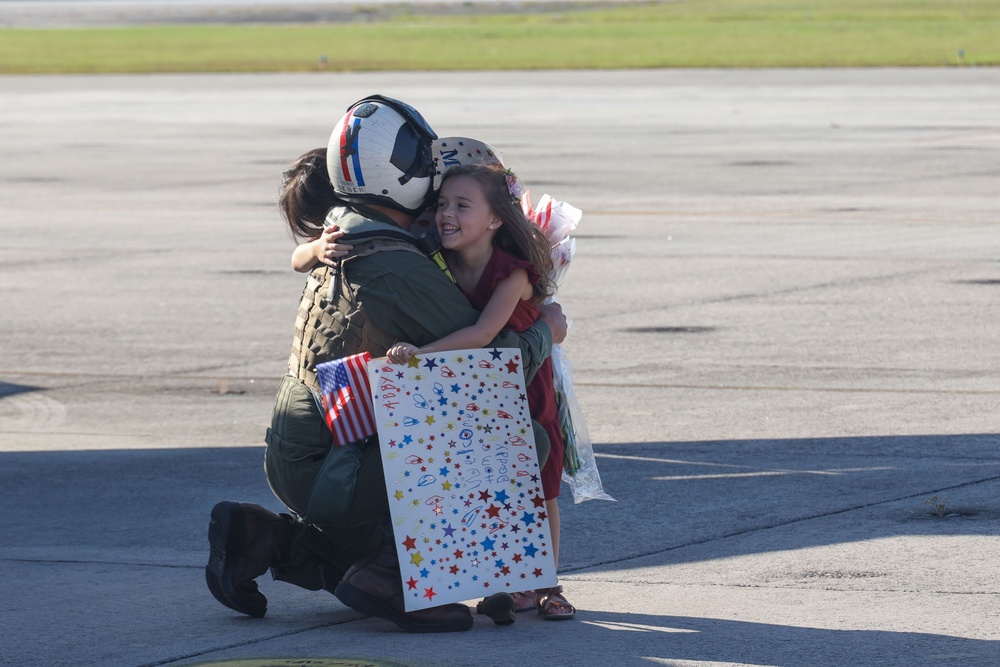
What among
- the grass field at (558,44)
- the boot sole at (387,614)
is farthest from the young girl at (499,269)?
the grass field at (558,44)

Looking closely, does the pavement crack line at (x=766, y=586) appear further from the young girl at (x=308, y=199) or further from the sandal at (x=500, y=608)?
the young girl at (x=308, y=199)

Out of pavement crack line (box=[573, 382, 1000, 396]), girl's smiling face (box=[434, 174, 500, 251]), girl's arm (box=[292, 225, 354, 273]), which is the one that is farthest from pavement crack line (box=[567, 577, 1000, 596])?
pavement crack line (box=[573, 382, 1000, 396])

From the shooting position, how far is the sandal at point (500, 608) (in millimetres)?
4992

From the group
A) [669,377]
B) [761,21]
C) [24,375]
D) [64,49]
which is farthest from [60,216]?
[761,21]

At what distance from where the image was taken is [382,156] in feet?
16.5

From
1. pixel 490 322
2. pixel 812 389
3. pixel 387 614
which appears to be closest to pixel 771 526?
pixel 490 322

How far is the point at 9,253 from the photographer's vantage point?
590 inches

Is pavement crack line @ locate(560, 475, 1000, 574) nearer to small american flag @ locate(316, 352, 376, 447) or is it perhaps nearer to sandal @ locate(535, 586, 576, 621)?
sandal @ locate(535, 586, 576, 621)

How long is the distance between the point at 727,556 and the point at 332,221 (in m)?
1.72

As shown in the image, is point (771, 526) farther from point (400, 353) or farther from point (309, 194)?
point (309, 194)

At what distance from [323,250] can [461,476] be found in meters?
0.79

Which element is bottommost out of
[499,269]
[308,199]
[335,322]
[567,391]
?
[567,391]

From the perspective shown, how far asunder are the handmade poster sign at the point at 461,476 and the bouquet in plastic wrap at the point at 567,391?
0.38m

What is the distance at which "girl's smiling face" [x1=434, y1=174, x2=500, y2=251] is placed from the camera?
5.05m
